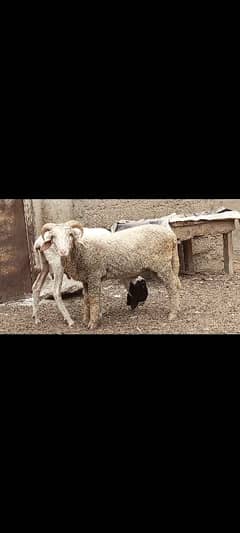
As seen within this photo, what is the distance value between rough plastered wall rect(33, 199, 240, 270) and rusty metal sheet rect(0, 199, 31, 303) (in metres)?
0.62

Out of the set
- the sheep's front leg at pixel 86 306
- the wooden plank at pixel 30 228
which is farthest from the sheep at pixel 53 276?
the wooden plank at pixel 30 228

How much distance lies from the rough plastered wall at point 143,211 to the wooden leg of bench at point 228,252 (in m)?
0.23

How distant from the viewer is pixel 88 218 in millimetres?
7422

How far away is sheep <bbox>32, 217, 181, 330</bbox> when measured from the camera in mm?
5227

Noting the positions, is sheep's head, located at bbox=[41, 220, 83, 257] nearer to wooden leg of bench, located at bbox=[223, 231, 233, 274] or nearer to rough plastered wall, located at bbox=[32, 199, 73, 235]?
rough plastered wall, located at bbox=[32, 199, 73, 235]

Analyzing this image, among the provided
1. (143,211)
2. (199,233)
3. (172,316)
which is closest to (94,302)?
(172,316)

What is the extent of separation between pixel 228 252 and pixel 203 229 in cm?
46

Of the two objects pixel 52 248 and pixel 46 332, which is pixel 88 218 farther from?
pixel 46 332

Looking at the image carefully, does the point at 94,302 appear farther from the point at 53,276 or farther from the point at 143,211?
the point at 143,211

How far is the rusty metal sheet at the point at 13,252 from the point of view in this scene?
6594mm

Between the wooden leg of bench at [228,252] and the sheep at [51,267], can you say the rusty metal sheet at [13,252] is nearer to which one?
the sheep at [51,267]

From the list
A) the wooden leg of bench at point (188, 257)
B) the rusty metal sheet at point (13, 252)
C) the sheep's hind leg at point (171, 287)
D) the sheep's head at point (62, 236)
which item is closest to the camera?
the sheep's head at point (62, 236)

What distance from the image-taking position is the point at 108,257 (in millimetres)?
5320

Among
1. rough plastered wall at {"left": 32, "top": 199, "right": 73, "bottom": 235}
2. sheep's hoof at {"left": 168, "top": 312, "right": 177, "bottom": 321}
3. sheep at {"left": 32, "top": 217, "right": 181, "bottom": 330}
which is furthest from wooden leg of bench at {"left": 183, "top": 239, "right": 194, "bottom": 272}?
sheep's hoof at {"left": 168, "top": 312, "right": 177, "bottom": 321}
